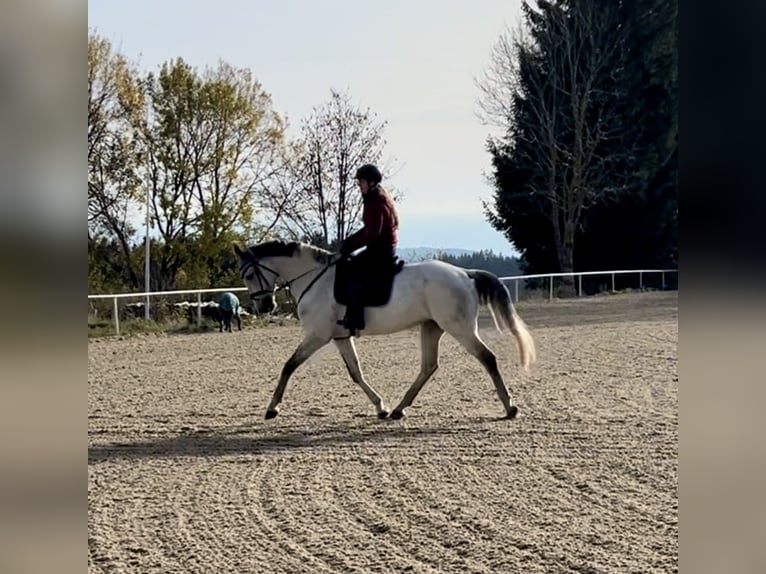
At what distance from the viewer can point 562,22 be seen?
22.5 meters

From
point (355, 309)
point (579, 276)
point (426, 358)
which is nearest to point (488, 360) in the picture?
point (426, 358)

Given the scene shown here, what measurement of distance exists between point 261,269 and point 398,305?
1.20m

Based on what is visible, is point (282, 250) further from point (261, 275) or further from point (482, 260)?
point (482, 260)

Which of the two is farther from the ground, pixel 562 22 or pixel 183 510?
pixel 562 22

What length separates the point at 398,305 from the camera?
6227mm

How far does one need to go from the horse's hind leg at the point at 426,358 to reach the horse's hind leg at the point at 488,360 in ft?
0.92

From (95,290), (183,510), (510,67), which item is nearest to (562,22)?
(510,67)

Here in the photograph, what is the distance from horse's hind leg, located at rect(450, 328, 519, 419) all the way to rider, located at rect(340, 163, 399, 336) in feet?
2.44

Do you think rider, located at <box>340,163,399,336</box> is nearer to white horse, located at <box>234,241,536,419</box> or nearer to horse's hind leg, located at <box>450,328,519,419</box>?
white horse, located at <box>234,241,536,419</box>

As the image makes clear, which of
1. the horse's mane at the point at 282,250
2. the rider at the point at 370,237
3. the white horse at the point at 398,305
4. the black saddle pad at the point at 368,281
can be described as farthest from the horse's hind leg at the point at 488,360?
the horse's mane at the point at 282,250

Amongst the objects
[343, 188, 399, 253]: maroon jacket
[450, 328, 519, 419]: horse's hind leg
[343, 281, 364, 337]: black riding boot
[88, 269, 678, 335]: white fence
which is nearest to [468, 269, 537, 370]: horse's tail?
[450, 328, 519, 419]: horse's hind leg
